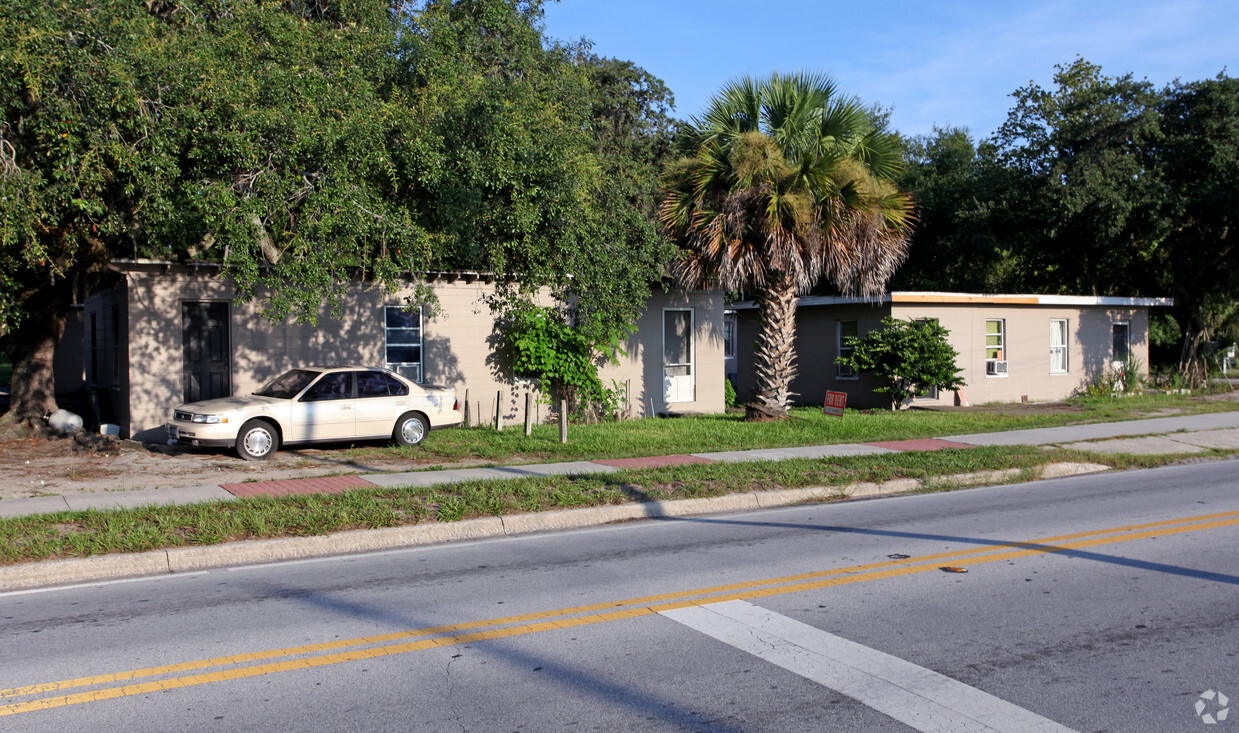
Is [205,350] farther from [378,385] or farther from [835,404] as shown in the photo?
[835,404]

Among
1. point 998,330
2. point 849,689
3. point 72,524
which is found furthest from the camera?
point 998,330

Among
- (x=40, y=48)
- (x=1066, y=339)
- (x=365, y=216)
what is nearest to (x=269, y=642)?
(x=365, y=216)

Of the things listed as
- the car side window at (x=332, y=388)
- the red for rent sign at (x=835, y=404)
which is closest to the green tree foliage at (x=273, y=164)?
the car side window at (x=332, y=388)

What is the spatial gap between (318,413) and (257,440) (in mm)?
985

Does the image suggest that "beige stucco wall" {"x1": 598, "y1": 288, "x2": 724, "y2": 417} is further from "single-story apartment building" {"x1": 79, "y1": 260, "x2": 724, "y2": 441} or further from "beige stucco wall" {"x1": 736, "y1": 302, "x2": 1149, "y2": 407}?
"beige stucco wall" {"x1": 736, "y1": 302, "x2": 1149, "y2": 407}

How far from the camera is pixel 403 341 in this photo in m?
17.9

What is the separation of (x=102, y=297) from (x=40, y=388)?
10.5 ft

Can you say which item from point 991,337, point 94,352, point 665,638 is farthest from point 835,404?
point 94,352

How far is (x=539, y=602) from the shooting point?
6.61m

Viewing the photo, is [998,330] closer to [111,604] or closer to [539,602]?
[539,602]

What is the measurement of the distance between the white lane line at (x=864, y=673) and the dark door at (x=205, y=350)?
12.5 metres

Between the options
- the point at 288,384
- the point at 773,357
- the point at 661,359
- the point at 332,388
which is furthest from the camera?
the point at 661,359

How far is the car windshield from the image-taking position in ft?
47.1

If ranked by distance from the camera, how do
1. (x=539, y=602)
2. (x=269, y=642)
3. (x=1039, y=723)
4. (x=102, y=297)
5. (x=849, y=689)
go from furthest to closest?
(x=102, y=297)
(x=539, y=602)
(x=269, y=642)
(x=849, y=689)
(x=1039, y=723)
